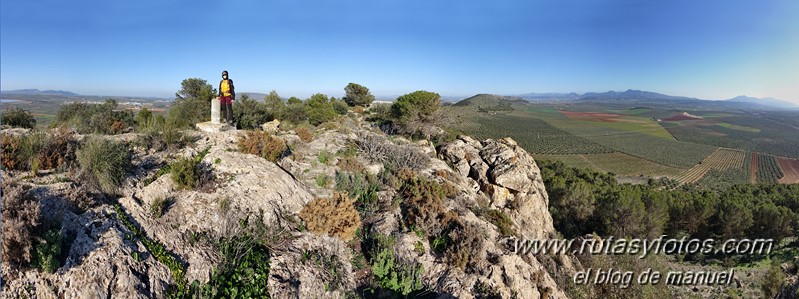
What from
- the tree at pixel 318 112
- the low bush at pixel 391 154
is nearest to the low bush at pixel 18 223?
the low bush at pixel 391 154

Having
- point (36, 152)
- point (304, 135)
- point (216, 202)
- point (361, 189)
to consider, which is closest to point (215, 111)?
point (304, 135)

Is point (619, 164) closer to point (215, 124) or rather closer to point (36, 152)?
point (215, 124)

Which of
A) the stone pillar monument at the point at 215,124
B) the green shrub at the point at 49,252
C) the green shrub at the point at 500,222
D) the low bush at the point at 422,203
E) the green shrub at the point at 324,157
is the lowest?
the green shrub at the point at 500,222

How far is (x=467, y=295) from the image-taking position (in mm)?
7078

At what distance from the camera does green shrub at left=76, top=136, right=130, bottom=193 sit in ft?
23.1

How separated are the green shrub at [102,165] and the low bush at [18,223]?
1.44 metres

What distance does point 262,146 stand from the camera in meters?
10.1

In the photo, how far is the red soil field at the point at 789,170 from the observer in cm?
5767

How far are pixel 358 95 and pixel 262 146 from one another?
2507cm

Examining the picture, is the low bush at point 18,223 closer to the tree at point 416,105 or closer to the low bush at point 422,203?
the low bush at point 422,203

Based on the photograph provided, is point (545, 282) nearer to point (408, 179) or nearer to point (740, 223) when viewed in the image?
point (408, 179)

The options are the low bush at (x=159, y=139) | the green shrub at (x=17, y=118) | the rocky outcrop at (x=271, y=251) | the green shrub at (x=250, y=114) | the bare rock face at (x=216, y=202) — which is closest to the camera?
the rocky outcrop at (x=271, y=251)

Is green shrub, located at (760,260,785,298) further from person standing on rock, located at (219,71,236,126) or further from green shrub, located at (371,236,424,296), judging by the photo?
person standing on rock, located at (219,71,236,126)

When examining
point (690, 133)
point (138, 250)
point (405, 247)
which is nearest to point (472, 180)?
point (405, 247)
